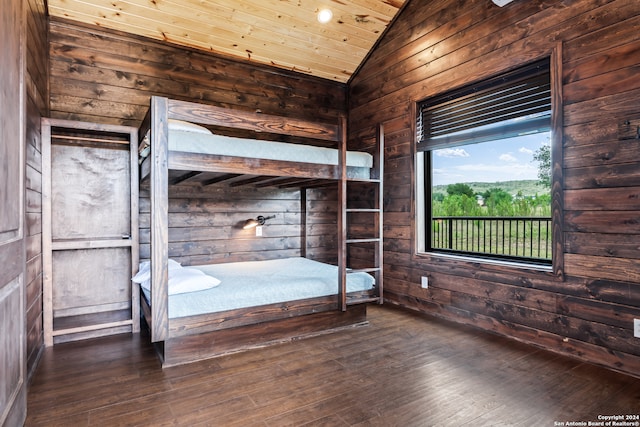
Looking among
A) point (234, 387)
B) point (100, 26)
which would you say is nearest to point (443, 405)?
point (234, 387)

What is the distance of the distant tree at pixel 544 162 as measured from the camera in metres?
2.86

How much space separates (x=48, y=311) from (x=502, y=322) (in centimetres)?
353

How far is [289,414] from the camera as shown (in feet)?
5.79

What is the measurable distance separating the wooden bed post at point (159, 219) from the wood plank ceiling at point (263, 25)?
5.44ft

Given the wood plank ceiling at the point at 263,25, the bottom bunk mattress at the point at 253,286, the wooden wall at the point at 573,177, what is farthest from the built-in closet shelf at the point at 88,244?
the wooden wall at the point at 573,177

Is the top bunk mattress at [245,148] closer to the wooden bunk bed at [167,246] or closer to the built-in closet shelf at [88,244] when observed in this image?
the wooden bunk bed at [167,246]

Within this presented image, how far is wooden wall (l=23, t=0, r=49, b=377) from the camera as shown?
2217mm

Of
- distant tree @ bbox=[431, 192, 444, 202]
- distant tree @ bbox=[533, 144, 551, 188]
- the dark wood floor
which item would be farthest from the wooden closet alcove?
distant tree @ bbox=[533, 144, 551, 188]

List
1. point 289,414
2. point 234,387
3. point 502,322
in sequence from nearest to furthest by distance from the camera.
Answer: point 289,414, point 234,387, point 502,322

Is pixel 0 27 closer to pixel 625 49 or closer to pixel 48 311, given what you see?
pixel 48 311

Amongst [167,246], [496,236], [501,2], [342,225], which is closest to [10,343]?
[167,246]

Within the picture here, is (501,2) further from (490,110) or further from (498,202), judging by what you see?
(498,202)

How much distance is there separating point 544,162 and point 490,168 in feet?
1.80

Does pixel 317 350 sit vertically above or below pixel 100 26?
below
